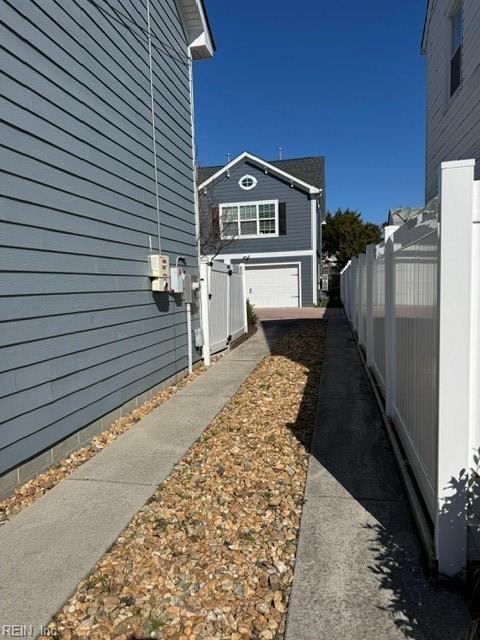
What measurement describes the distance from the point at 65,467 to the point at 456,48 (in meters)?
7.55

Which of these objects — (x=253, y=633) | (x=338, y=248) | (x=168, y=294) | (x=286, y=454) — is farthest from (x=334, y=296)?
(x=253, y=633)

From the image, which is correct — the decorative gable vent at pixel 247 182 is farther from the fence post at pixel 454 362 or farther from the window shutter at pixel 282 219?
the fence post at pixel 454 362

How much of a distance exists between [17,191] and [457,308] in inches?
122

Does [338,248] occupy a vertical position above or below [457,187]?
above

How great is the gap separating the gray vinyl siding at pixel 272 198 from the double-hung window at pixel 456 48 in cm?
1409

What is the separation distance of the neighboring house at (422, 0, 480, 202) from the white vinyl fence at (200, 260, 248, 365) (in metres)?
4.07

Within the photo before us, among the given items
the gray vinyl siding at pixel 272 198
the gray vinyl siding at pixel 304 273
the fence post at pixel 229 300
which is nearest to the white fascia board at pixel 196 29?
the fence post at pixel 229 300

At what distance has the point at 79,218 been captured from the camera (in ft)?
13.8

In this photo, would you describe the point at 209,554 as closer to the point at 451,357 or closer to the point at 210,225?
the point at 451,357

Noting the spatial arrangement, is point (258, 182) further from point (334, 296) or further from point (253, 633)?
point (253, 633)

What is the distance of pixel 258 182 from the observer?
21.2m

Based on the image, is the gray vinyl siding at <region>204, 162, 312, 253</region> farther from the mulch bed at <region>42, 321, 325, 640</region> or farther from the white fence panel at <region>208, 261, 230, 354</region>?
the mulch bed at <region>42, 321, 325, 640</region>

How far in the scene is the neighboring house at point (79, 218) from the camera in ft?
11.0

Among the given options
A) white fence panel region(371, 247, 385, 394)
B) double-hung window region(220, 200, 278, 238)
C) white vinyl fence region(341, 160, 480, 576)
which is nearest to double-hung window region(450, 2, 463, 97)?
white fence panel region(371, 247, 385, 394)
